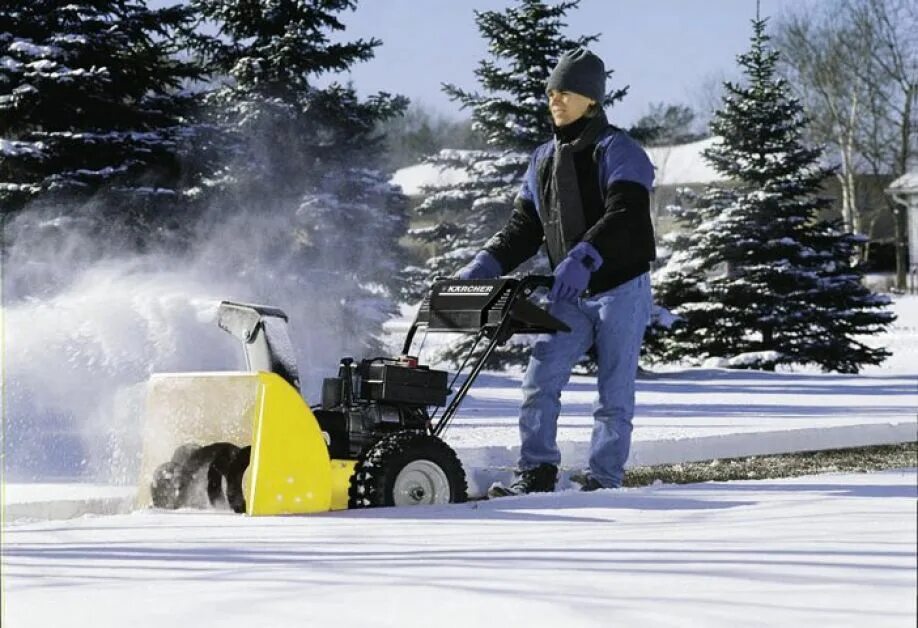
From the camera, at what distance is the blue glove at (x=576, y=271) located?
531 cm

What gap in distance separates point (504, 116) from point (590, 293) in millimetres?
15088

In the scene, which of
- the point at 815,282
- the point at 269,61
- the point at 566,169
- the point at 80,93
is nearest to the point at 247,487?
the point at 566,169

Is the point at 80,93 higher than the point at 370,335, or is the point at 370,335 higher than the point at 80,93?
the point at 80,93

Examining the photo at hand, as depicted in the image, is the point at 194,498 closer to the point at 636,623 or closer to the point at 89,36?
the point at 636,623

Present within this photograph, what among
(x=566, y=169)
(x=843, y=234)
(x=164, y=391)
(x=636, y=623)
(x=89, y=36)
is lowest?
(x=636, y=623)

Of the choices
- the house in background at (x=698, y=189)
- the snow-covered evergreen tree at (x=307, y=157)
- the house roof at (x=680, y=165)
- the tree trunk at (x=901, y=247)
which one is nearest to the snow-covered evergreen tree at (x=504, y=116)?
the snow-covered evergreen tree at (x=307, y=157)

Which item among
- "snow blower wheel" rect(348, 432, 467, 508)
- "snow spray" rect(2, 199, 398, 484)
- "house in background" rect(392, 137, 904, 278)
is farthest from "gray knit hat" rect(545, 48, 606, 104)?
"house in background" rect(392, 137, 904, 278)

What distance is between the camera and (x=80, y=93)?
17.1 m

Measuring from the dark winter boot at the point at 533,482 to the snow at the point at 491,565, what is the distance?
90 centimetres

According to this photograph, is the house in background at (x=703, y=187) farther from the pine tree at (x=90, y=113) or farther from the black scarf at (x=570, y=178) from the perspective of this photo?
the black scarf at (x=570, y=178)

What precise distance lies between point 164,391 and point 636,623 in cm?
327

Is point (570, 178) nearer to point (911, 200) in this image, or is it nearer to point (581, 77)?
point (581, 77)

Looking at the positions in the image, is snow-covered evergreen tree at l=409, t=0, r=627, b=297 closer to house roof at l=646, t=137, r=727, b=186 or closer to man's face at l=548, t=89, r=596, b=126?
man's face at l=548, t=89, r=596, b=126

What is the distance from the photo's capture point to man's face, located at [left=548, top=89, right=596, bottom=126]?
5727 millimetres
